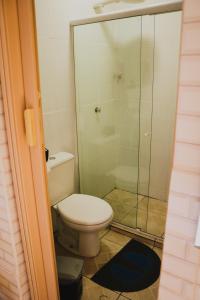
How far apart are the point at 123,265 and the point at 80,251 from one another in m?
0.35

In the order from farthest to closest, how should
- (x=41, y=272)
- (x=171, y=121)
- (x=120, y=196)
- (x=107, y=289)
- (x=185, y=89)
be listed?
(x=120, y=196), (x=171, y=121), (x=107, y=289), (x=41, y=272), (x=185, y=89)

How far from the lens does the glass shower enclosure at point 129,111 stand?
224 cm

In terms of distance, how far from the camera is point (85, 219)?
6.01 ft

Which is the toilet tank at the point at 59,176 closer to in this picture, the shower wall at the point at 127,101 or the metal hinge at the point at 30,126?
the shower wall at the point at 127,101

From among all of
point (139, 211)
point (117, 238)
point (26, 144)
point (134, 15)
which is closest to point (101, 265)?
point (117, 238)

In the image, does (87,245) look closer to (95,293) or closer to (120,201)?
(95,293)

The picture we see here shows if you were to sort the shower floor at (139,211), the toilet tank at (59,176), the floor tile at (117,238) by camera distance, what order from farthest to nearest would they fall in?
the shower floor at (139,211) → the floor tile at (117,238) → the toilet tank at (59,176)

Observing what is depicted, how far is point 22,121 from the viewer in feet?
3.34

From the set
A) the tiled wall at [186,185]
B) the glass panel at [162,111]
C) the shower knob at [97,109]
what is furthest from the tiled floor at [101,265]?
the shower knob at [97,109]

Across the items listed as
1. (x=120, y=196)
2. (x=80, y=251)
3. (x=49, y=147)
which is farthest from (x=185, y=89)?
(x=120, y=196)

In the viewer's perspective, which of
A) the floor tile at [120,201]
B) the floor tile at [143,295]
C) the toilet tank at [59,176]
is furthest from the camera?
the floor tile at [120,201]

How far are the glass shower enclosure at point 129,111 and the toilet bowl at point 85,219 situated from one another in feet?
1.48

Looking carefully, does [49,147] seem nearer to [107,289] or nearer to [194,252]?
[107,289]

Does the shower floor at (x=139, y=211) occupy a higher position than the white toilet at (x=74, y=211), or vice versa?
the white toilet at (x=74, y=211)
